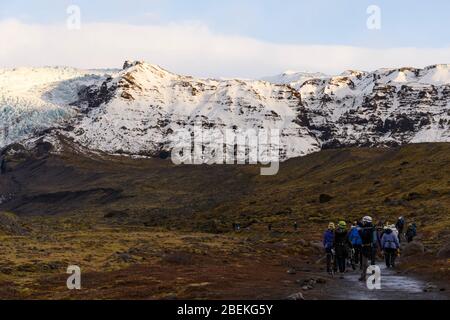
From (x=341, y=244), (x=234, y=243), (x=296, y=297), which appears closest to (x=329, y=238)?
(x=341, y=244)

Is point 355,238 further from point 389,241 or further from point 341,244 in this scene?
point 389,241

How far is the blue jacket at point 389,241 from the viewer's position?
34.8 meters

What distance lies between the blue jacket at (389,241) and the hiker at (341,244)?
2018 mm

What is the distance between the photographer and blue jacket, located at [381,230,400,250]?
114 feet

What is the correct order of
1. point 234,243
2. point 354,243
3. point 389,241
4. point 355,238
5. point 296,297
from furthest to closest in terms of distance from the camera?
point 234,243 < point 389,241 < point 354,243 < point 355,238 < point 296,297

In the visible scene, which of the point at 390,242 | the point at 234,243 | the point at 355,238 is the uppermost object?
the point at 355,238

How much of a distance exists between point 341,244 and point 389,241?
3569 mm

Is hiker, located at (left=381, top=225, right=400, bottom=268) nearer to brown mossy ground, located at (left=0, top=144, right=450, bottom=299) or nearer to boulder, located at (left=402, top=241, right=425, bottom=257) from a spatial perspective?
brown mossy ground, located at (left=0, top=144, right=450, bottom=299)

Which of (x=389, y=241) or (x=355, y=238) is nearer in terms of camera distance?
(x=355, y=238)

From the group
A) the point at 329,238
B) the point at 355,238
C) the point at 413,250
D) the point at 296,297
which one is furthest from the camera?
the point at 413,250

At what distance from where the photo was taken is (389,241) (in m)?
35.2

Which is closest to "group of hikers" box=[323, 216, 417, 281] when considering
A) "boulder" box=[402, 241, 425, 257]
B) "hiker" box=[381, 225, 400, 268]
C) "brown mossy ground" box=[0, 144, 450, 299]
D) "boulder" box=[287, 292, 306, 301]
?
"hiker" box=[381, 225, 400, 268]

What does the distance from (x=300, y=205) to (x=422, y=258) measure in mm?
80423
